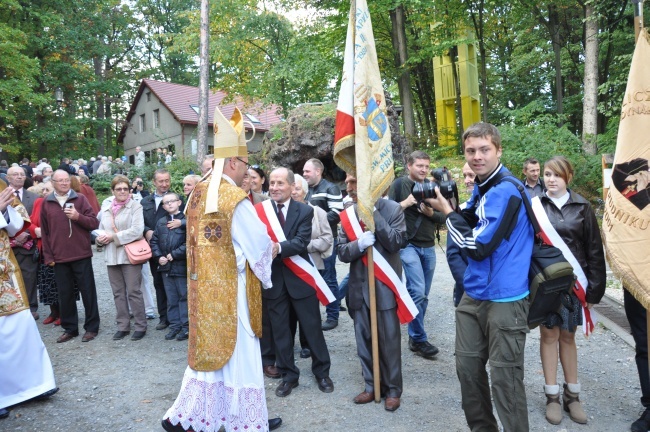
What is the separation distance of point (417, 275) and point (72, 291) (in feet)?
13.9

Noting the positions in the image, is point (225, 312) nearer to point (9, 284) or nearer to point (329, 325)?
point (9, 284)

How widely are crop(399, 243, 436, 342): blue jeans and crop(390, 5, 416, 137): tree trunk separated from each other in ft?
44.1

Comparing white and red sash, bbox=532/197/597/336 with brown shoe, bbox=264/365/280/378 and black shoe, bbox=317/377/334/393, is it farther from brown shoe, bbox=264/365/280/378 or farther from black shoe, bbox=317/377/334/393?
brown shoe, bbox=264/365/280/378

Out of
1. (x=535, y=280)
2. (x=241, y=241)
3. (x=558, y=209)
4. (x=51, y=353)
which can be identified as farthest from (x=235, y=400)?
(x=51, y=353)

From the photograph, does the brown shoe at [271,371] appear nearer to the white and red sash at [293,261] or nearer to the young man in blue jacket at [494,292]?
the white and red sash at [293,261]

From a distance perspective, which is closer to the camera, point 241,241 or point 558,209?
point 241,241

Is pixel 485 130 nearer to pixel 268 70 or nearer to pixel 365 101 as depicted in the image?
pixel 365 101

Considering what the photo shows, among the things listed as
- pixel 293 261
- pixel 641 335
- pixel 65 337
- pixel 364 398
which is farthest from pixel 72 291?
pixel 641 335

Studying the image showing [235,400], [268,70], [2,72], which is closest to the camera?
[235,400]

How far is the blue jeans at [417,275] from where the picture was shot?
5.39 m

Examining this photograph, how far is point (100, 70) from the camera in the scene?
3219 centimetres

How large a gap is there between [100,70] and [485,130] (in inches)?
1335

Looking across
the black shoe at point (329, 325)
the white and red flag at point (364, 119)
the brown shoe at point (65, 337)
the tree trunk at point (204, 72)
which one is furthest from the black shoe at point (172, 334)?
the tree trunk at point (204, 72)

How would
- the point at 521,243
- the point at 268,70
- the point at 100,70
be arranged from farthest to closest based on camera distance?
1. the point at 100,70
2. the point at 268,70
3. the point at 521,243
